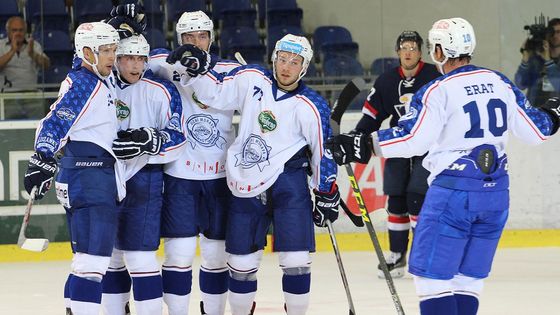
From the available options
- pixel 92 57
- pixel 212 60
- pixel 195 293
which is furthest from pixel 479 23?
pixel 92 57

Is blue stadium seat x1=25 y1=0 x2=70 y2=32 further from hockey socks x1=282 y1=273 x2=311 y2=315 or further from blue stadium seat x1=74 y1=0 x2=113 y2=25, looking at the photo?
hockey socks x1=282 y1=273 x2=311 y2=315

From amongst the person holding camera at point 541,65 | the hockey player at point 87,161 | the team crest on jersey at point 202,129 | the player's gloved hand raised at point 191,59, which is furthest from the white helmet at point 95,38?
the person holding camera at point 541,65

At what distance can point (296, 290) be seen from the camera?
16.9 ft

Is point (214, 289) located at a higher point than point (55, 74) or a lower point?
lower

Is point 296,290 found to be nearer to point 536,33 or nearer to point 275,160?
point 275,160

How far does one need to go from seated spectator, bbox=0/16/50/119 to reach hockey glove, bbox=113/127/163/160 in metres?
3.33

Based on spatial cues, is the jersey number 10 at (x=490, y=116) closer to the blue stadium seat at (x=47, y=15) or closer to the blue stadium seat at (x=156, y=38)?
the blue stadium seat at (x=156, y=38)

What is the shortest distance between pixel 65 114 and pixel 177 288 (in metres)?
0.84

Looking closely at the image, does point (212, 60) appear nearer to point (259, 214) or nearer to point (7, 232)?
point (259, 214)

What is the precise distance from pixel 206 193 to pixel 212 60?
53 cm

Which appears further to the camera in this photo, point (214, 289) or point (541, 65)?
point (541, 65)

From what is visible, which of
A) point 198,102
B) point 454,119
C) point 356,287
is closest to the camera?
point 454,119

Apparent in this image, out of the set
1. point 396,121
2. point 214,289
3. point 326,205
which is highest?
point 396,121

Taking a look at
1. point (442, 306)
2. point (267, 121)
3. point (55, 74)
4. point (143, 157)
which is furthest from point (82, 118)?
point (55, 74)
